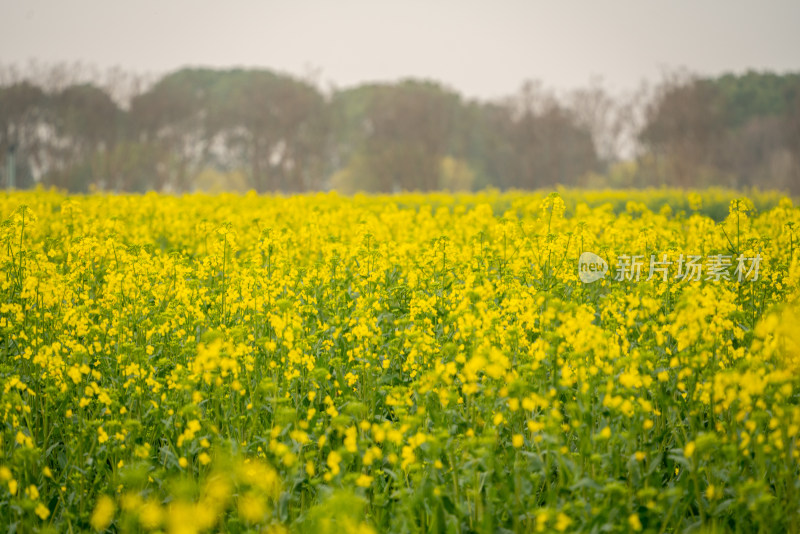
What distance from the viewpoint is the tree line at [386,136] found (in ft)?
136

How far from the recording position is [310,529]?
3.78 m

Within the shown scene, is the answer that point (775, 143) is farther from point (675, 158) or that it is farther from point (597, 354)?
point (597, 354)

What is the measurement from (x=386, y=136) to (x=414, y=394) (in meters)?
47.3

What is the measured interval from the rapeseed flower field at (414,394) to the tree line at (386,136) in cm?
3625

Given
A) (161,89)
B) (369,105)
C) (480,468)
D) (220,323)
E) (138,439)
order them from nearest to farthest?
(480,468)
(138,439)
(220,323)
(161,89)
(369,105)

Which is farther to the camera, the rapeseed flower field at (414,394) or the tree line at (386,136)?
the tree line at (386,136)

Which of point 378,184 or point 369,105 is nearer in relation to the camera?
point 378,184

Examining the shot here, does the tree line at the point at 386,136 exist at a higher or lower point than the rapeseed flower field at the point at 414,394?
higher

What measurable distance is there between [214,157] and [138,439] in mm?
52033

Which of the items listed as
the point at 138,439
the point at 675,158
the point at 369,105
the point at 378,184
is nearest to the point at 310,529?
the point at 138,439

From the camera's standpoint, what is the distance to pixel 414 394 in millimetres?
5062

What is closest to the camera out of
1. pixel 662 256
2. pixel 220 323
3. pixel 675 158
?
pixel 220 323

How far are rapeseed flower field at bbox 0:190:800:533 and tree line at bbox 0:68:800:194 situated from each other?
119ft

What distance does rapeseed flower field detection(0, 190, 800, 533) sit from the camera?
12.1ft
